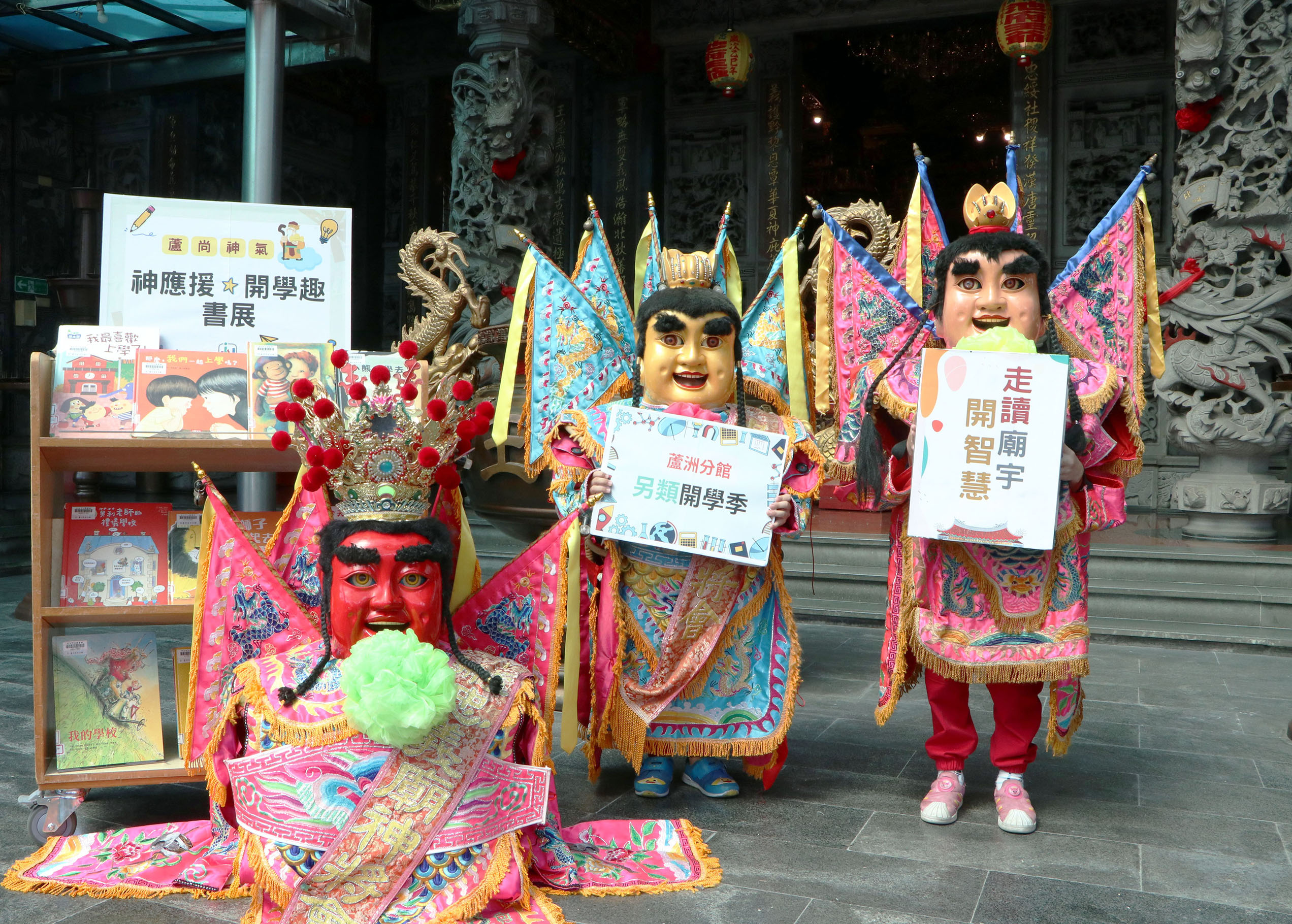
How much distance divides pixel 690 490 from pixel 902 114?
37.3 feet

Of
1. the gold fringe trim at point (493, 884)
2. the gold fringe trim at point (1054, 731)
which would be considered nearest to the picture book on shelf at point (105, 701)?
the gold fringe trim at point (493, 884)

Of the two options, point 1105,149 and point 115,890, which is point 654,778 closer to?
point 115,890

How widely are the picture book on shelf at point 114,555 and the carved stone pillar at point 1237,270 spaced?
5.80 metres

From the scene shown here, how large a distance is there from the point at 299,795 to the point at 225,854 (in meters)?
0.44

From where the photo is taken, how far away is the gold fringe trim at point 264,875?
220cm

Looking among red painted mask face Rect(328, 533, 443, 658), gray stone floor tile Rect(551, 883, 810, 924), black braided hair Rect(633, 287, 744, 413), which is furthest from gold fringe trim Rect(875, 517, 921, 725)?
red painted mask face Rect(328, 533, 443, 658)

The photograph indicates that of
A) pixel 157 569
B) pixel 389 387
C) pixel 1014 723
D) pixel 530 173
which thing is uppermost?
pixel 530 173

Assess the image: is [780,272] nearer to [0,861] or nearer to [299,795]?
[299,795]

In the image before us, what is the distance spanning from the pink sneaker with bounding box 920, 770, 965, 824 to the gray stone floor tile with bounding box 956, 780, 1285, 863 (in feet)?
0.14

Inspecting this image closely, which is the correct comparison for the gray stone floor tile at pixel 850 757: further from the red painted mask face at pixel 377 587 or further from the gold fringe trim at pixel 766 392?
the red painted mask face at pixel 377 587

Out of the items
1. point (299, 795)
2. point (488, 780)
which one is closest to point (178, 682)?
point (299, 795)

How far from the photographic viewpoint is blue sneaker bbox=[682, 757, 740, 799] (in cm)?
311

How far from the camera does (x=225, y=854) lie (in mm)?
2516

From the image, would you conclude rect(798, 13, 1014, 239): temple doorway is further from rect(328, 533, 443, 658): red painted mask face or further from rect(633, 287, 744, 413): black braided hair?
rect(328, 533, 443, 658): red painted mask face
